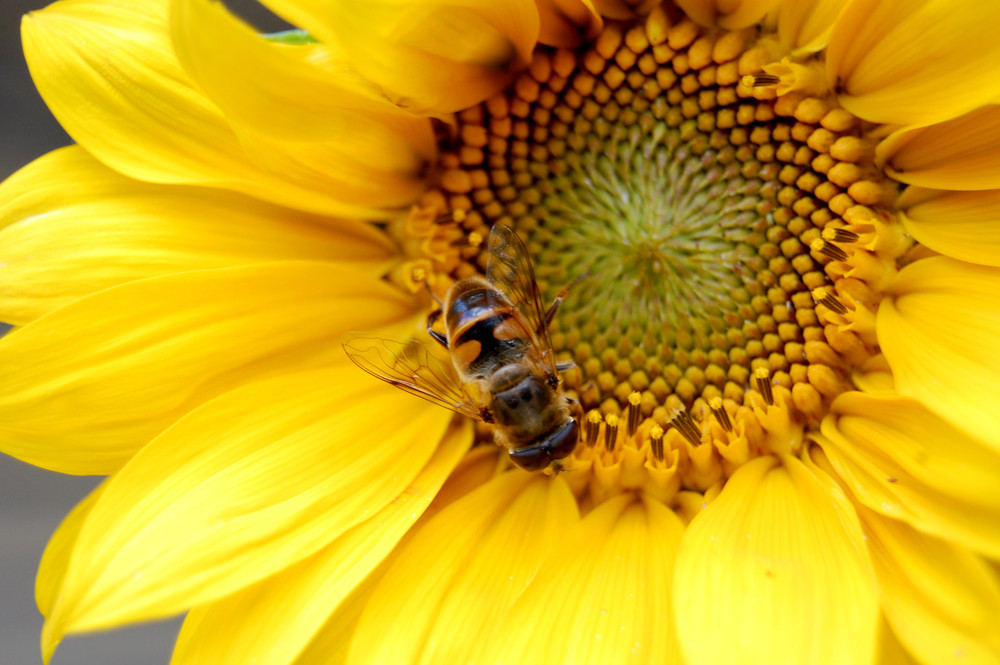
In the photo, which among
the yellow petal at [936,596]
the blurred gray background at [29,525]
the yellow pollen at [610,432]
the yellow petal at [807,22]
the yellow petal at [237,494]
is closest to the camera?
the yellow petal at [936,596]

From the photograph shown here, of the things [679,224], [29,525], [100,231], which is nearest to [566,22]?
[679,224]

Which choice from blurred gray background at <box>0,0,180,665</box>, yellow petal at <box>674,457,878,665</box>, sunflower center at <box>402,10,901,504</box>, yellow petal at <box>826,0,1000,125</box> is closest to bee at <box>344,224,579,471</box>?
sunflower center at <box>402,10,901,504</box>

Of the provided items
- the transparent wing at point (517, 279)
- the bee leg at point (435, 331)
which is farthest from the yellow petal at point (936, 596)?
the bee leg at point (435, 331)

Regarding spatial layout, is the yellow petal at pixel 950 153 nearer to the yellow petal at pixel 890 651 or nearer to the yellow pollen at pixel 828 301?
the yellow pollen at pixel 828 301

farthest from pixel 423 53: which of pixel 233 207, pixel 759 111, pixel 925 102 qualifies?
pixel 925 102

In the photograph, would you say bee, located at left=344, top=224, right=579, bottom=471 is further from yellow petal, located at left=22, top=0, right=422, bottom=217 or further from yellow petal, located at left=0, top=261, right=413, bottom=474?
yellow petal, located at left=22, top=0, right=422, bottom=217

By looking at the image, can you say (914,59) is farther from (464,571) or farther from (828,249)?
(464,571)

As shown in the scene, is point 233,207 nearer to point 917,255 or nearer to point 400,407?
point 400,407
